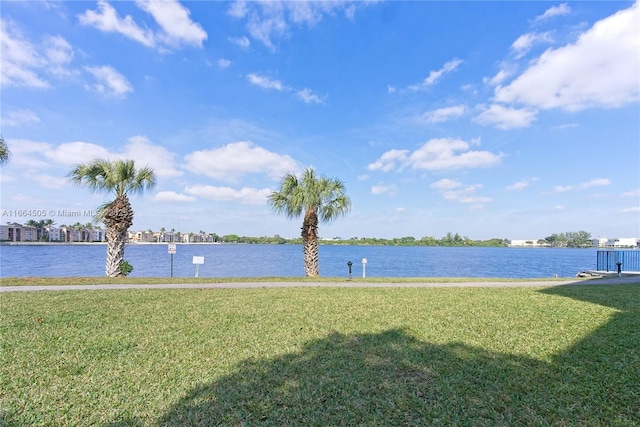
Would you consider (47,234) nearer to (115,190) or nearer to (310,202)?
(115,190)

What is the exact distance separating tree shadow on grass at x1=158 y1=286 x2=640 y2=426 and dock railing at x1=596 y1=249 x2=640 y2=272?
18669 mm

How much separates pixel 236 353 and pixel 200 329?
1.56 m

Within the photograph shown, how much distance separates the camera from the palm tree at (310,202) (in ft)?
57.6

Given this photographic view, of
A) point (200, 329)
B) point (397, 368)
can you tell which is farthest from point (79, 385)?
point (397, 368)

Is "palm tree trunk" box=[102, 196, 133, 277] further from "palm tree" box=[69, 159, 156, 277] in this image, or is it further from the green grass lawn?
the green grass lawn

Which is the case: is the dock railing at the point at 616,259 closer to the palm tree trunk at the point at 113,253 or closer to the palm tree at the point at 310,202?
the palm tree at the point at 310,202

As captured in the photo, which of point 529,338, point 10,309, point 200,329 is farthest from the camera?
point 10,309

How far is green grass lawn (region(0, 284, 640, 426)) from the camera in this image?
2936mm

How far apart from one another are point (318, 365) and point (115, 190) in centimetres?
1588

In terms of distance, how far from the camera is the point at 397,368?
3920mm

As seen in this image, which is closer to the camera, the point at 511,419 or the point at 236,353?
the point at 511,419

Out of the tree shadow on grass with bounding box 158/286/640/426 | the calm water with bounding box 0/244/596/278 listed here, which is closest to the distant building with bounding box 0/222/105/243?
the calm water with bounding box 0/244/596/278

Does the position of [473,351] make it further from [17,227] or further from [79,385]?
[17,227]

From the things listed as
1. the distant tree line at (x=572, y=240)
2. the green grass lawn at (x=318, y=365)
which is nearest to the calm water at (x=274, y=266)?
the green grass lawn at (x=318, y=365)
